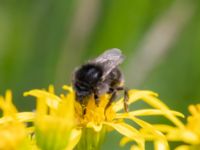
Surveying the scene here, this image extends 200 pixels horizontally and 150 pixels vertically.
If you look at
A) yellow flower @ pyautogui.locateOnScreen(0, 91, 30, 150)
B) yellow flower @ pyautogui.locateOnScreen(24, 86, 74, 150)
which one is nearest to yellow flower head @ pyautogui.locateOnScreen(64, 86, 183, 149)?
yellow flower @ pyautogui.locateOnScreen(24, 86, 74, 150)

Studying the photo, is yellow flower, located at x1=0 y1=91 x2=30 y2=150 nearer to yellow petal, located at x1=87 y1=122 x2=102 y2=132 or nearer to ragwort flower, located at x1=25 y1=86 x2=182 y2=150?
ragwort flower, located at x1=25 y1=86 x2=182 y2=150

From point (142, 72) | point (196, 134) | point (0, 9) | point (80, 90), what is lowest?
point (196, 134)

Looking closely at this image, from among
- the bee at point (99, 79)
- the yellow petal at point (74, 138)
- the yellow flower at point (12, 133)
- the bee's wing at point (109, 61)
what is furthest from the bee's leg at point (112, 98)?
the yellow flower at point (12, 133)

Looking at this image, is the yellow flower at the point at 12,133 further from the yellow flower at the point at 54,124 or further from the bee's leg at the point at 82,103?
the bee's leg at the point at 82,103

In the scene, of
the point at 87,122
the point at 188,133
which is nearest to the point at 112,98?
the point at 87,122

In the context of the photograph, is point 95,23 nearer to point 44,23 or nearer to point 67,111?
point 44,23

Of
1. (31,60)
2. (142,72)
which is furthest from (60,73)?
(142,72)
